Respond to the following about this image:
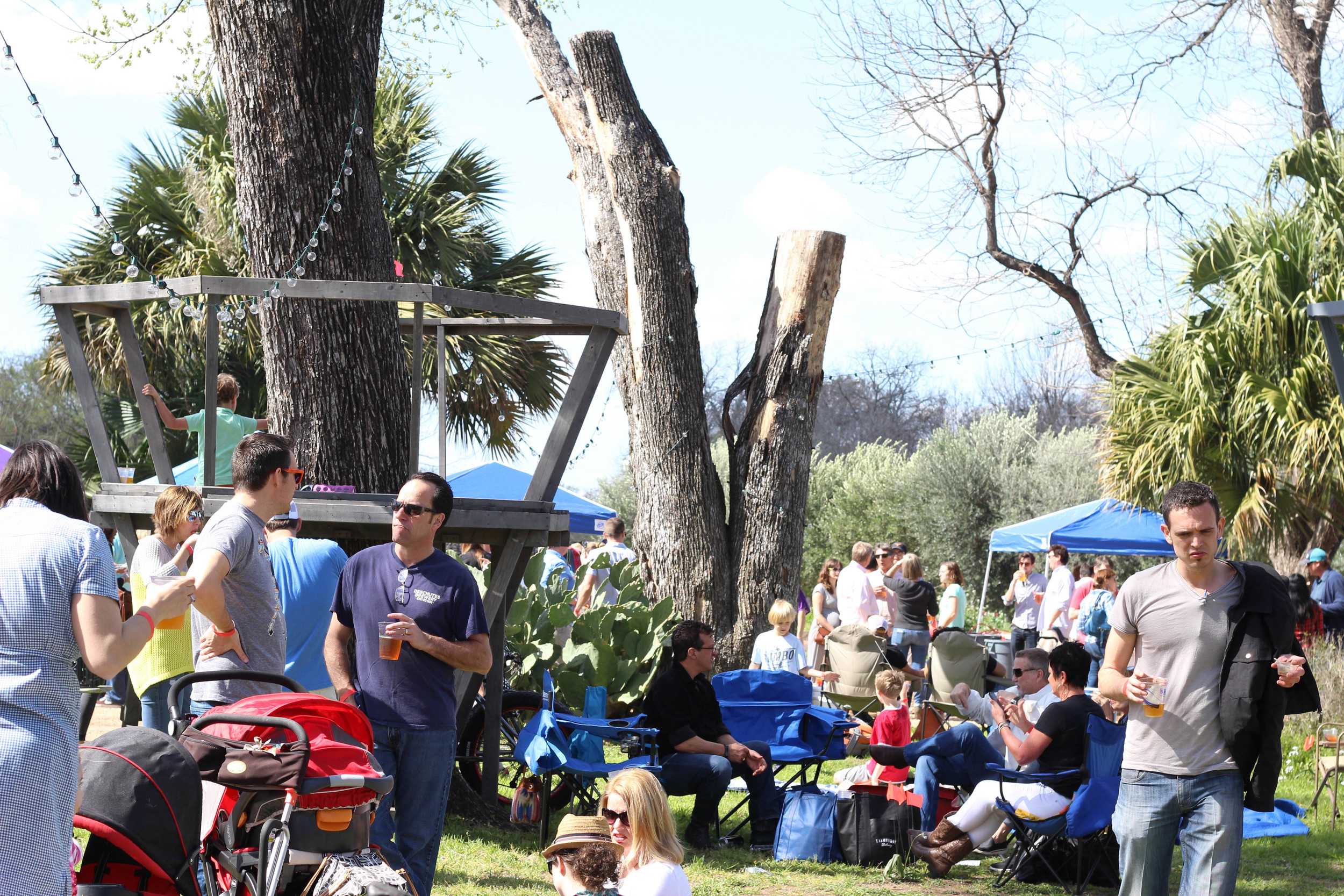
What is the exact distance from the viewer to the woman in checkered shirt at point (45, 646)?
2.96 meters

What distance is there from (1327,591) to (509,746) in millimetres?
8286

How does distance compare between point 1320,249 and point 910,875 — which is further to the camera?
point 1320,249

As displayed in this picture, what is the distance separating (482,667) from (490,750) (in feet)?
8.45

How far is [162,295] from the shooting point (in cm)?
602

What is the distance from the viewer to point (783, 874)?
6.67 metres

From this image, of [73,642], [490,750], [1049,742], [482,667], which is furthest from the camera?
[490,750]

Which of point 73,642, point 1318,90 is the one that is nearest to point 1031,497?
point 1318,90

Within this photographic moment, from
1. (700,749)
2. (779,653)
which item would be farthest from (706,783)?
(779,653)

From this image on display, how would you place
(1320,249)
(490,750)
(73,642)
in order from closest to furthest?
(73,642)
(490,750)
(1320,249)

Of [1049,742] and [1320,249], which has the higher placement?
[1320,249]

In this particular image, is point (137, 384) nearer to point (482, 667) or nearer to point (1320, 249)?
point (482, 667)

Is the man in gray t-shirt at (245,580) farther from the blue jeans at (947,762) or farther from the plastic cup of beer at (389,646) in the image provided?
the blue jeans at (947,762)

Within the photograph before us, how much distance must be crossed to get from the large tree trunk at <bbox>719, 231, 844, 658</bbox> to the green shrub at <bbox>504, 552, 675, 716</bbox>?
5.35 feet

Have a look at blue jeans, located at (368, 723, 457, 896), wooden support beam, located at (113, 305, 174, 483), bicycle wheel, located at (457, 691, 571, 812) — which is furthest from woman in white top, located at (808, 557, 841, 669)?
blue jeans, located at (368, 723, 457, 896)
